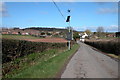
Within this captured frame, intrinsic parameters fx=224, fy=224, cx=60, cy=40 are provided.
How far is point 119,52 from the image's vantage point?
108 feet

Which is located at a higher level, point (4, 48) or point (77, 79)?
point (4, 48)

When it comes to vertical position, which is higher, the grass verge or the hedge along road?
the grass verge

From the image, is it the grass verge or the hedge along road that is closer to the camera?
the grass verge

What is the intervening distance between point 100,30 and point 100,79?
557 ft

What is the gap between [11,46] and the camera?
1902cm

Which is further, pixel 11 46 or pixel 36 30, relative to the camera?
pixel 36 30

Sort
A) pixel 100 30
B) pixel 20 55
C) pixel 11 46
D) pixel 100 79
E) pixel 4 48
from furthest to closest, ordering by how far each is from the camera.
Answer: pixel 100 30 < pixel 20 55 < pixel 11 46 < pixel 4 48 < pixel 100 79

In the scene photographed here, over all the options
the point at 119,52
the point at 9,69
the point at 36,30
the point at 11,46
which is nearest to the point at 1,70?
the point at 9,69

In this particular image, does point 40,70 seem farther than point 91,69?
No

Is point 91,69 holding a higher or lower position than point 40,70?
lower

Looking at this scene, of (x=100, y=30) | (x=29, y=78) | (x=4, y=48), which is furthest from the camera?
(x=100, y=30)

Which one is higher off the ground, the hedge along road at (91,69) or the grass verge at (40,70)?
the grass verge at (40,70)

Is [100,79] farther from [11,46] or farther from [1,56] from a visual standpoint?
[11,46]

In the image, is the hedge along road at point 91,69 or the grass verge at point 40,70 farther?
the hedge along road at point 91,69
